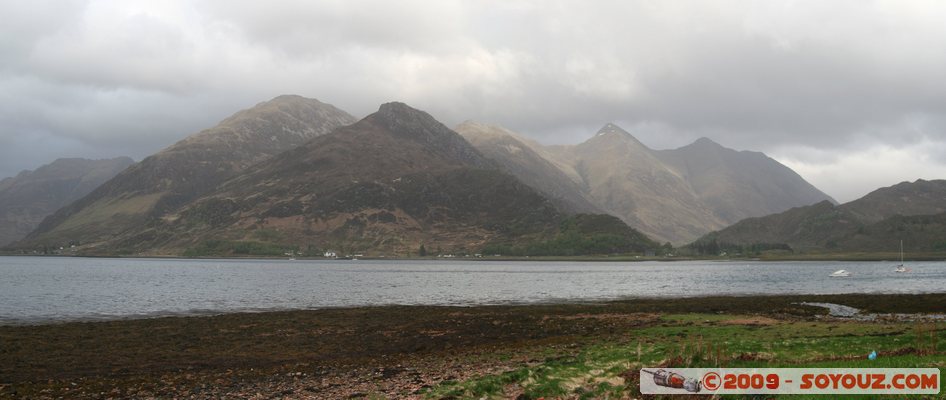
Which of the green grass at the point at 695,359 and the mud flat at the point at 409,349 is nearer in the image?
the green grass at the point at 695,359

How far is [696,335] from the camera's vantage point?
50594 mm

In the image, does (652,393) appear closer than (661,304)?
Yes

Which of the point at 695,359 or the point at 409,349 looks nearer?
the point at 695,359

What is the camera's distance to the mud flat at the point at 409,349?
113 feet

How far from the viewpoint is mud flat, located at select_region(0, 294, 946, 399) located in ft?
113

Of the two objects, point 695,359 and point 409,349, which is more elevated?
point 695,359

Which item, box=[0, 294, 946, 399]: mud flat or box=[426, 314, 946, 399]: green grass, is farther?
box=[0, 294, 946, 399]: mud flat

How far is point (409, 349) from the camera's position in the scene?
5347cm

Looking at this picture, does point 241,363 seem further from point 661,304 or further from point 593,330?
point 661,304

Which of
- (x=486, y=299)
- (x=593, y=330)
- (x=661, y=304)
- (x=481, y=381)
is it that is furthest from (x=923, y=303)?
(x=481, y=381)

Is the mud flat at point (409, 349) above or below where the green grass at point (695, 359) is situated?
below

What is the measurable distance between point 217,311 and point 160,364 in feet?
151

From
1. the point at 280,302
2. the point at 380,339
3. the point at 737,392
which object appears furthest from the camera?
the point at 280,302

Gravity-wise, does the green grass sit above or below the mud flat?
above
